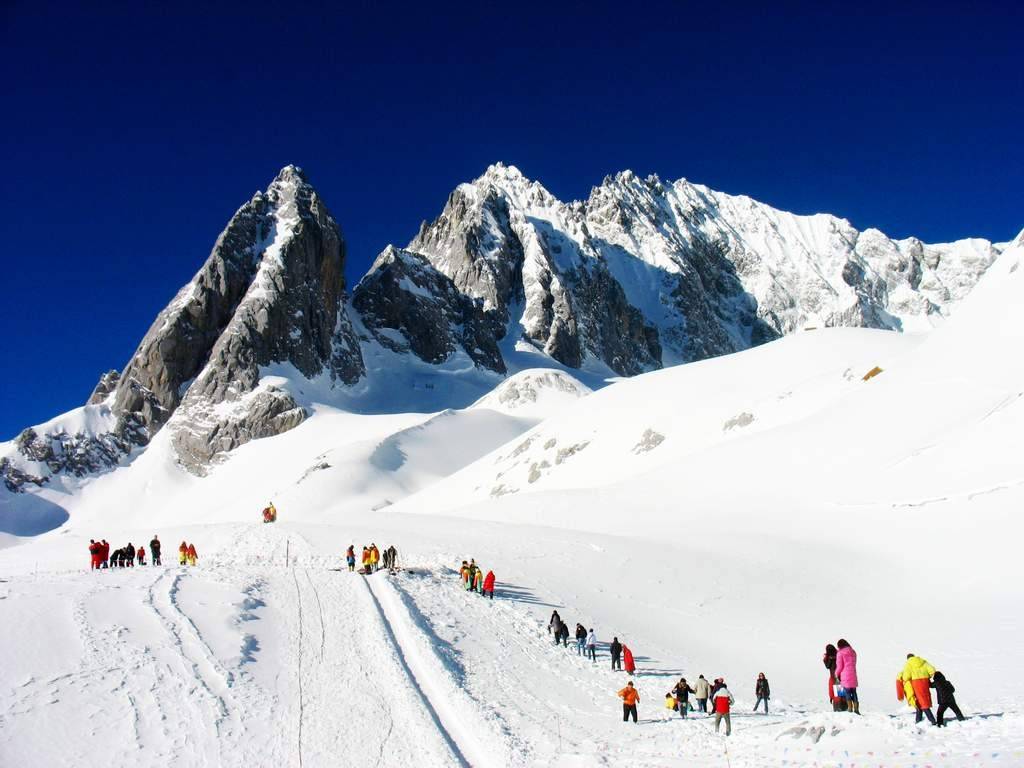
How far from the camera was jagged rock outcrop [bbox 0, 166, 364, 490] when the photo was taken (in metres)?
120

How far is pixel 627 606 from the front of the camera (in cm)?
2395

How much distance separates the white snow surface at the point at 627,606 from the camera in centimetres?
1159

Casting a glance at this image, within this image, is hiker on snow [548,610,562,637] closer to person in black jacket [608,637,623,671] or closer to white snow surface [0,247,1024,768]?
white snow surface [0,247,1024,768]

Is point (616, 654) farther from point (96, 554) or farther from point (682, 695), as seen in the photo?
point (96, 554)

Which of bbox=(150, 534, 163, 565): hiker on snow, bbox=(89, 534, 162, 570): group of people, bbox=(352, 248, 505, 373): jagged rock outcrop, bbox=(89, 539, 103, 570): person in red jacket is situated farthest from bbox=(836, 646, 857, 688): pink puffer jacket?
bbox=(352, 248, 505, 373): jagged rock outcrop

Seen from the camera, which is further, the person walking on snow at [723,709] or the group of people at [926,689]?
the person walking on snow at [723,709]

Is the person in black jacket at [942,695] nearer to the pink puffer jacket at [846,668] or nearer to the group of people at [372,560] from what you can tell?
the pink puffer jacket at [846,668]

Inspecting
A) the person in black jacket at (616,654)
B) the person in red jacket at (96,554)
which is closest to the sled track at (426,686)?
the person in black jacket at (616,654)

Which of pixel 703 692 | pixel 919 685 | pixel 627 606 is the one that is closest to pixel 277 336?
pixel 627 606

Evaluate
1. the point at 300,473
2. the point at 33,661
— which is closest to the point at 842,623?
the point at 33,661

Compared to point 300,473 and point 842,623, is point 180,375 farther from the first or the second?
point 842,623

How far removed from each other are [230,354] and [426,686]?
12717 cm

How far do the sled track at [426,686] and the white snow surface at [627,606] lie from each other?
7 cm

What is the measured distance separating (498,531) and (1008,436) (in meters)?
22.0
